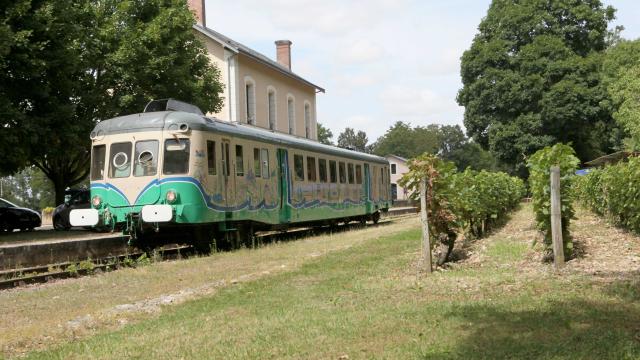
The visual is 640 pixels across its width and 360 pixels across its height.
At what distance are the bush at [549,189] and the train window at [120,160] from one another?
8.43m

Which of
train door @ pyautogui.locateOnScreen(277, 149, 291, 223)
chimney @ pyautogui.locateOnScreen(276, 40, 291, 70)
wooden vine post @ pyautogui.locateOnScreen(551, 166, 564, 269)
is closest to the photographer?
wooden vine post @ pyautogui.locateOnScreen(551, 166, 564, 269)

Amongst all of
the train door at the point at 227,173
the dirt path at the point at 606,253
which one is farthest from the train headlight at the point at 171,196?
the dirt path at the point at 606,253

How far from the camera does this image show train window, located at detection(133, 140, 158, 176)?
566 inches

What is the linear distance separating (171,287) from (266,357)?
16.1 feet

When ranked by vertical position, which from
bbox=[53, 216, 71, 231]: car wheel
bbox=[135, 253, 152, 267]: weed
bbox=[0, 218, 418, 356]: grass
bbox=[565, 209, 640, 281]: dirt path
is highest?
bbox=[53, 216, 71, 231]: car wheel

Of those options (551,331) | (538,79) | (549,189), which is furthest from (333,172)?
(538,79)

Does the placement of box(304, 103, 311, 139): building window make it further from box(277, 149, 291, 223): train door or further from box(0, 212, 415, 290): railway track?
box(0, 212, 415, 290): railway track

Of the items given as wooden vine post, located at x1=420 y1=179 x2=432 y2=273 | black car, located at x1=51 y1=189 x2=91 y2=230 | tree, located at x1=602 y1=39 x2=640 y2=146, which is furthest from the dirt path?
tree, located at x1=602 y1=39 x2=640 y2=146

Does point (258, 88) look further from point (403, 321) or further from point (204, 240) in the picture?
point (403, 321)

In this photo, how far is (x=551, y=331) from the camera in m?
5.55

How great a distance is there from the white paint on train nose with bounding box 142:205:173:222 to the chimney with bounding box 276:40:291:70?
37479mm

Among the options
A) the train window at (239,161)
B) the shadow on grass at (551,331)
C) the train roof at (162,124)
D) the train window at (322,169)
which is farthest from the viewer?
the train window at (322,169)

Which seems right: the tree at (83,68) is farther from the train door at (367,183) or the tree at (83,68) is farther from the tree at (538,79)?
the tree at (538,79)

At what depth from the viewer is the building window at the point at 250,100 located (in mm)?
38031
